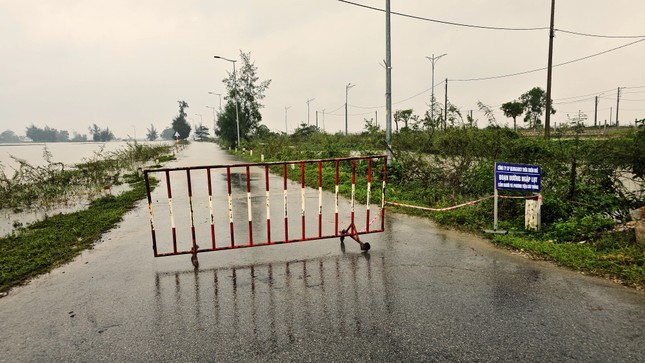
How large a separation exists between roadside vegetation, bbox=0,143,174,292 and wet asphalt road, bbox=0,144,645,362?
629mm

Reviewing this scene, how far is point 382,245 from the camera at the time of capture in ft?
21.1

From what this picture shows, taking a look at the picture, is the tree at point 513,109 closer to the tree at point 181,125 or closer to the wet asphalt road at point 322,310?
the wet asphalt road at point 322,310

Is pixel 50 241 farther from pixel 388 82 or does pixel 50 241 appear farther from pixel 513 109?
pixel 513 109

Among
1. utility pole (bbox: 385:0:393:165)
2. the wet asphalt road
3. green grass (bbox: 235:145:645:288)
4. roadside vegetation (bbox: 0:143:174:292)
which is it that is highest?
utility pole (bbox: 385:0:393:165)

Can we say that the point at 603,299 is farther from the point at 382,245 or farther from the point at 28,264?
the point at 28,264

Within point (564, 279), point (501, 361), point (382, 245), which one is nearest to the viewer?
point (501, 361)

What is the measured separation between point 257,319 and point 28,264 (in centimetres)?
424

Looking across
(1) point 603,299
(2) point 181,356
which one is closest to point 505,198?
(1) point 603,299

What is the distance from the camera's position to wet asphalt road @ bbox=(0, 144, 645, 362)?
3211 mm

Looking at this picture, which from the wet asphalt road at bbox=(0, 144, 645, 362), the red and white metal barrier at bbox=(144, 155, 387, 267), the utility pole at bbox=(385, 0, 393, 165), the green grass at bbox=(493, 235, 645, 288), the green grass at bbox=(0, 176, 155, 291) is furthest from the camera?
the utility pole at bbox=(385, 0, 393, 165)

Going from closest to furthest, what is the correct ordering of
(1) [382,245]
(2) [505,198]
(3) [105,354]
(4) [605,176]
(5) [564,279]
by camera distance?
(3) [105,354], (5) [564,279], (1) [382,245], (4) [605,176], (2) [505,198]

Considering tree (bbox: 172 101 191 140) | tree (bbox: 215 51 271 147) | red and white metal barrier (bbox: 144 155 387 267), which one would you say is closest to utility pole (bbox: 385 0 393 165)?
red and white metal barrier (bbox: 144 155 387 267)

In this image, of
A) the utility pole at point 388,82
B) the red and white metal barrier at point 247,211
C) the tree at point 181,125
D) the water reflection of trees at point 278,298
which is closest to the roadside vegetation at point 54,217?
the red and white metal barrier at point 247,211

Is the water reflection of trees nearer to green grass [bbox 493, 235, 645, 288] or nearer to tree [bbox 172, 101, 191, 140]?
green grass [bbox 493, 235, 645, 288]
